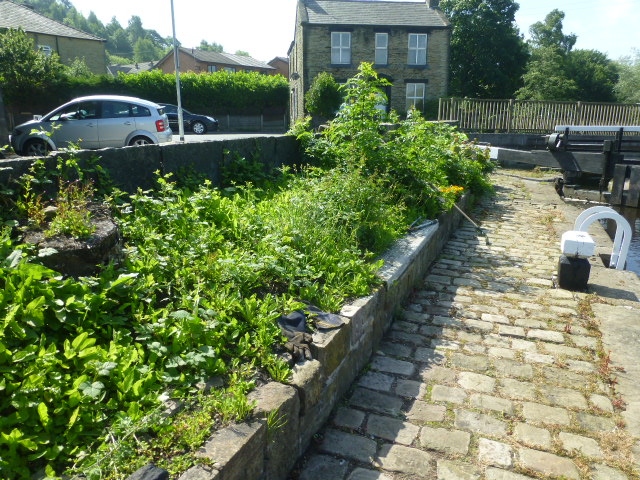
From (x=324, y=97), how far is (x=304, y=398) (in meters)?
27.0

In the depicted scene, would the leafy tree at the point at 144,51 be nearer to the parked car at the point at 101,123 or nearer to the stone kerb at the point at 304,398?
the parked car at the point at 101,123

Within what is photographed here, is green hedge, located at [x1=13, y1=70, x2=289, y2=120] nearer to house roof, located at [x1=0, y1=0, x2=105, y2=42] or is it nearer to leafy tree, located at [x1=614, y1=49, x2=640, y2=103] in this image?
house roof, located at [x1=0, y1=0, x2=105, y2=42]

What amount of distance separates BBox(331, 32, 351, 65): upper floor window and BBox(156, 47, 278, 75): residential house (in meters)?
30.7

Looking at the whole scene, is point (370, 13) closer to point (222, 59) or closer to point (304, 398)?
point (304, 398)

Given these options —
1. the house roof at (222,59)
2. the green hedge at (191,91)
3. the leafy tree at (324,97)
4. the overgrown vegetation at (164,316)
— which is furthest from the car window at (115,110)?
the house roof at (222,59)

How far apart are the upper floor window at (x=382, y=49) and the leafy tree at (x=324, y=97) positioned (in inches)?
227

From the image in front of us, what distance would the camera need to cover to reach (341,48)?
3169cm

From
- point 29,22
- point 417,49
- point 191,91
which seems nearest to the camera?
point 417,49

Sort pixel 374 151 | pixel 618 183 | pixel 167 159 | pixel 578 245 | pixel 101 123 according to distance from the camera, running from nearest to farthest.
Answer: pixel 167 159, pixel 578 245, pixel 374 151, pixel 618 183, pixel 101 123

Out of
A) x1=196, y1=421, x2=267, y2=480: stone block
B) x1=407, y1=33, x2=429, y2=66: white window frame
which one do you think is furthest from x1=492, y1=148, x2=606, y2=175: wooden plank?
x1=407, y1=33, x2=429, y2=66: white window frame

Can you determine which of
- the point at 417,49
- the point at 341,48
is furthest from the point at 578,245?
the point at 417,49

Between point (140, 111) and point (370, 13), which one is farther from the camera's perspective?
point (370, 13)

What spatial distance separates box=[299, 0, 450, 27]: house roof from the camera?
31750 mm

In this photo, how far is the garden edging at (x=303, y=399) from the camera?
2.05m
